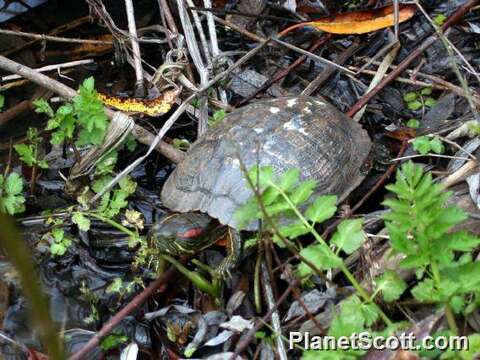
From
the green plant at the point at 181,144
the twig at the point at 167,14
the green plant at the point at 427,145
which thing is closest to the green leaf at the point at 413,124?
the green plant at the point at 427,145

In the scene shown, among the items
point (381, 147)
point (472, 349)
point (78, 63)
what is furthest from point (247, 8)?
point (472, 349)

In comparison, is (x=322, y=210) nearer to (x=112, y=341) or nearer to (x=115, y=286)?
(x=112, y=341)

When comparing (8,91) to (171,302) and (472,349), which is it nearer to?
(171,302)

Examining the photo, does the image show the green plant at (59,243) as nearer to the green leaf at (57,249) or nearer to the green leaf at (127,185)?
the green leaf at (57,249)

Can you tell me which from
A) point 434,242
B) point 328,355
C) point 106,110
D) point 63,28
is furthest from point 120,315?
point 63,28

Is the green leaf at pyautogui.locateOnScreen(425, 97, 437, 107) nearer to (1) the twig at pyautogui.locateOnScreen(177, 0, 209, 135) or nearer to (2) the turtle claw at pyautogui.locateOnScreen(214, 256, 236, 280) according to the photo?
(1) the twig at pyautogui.locateOnScreen(177, 0, 209, 135)

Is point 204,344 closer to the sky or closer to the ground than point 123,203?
closer to the ground

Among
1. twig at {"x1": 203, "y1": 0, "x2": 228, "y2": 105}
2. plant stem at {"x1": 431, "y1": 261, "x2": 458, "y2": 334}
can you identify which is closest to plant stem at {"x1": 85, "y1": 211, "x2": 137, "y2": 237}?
twig at {"x1": 203, "y1": 0, "x2": 228, "y2": 105}
